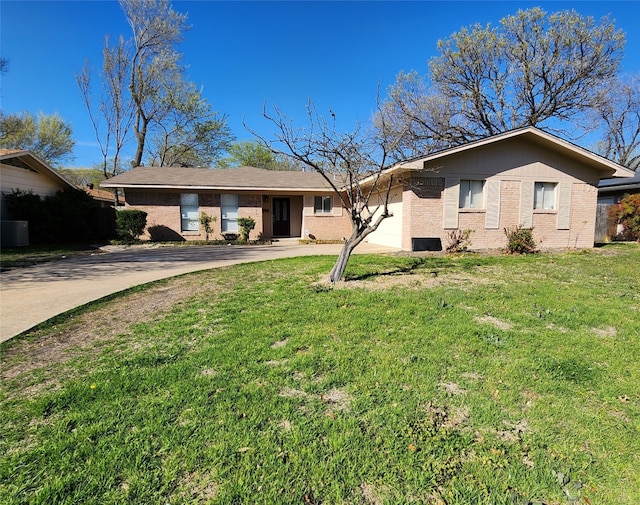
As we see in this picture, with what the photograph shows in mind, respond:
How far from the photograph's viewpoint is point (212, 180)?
16344mm

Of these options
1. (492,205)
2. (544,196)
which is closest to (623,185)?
(544,196)

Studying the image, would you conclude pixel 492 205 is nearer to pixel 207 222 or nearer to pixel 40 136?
pixel 207 222

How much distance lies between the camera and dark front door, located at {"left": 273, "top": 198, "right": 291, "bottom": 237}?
18.8 metres

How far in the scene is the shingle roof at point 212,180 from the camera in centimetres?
1530

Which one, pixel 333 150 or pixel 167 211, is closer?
pixel 333 150

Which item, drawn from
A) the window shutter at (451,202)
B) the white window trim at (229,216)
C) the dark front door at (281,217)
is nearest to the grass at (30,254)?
the white window trim at (229,216)

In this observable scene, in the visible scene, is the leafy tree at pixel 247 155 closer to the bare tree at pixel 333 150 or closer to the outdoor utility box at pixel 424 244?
the outdoor utility box at pixel 424 244

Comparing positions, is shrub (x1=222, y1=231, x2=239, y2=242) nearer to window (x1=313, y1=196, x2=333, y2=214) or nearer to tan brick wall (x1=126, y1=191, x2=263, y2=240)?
tan brick wall (x1=126, y1=191, x2=263, y2=240)

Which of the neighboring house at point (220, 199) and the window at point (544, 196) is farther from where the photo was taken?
the neighboring house at point (220, 199)

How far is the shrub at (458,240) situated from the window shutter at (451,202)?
272 millimetres

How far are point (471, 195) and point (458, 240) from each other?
1.81 meters

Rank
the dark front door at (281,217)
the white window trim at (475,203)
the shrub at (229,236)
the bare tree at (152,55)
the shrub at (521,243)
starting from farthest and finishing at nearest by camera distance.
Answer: the bare tree at (152,55) < the dark front door at (281,217) < the shrub at (229,236) < the white window trim at (475,203) < the shrub at (521,243)

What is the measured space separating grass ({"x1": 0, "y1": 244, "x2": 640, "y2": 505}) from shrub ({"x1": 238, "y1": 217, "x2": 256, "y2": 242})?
1124cm

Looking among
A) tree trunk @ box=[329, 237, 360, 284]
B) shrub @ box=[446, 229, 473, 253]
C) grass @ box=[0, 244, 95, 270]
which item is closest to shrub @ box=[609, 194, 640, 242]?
shrub @ box=[446, 229, 473, 253]
